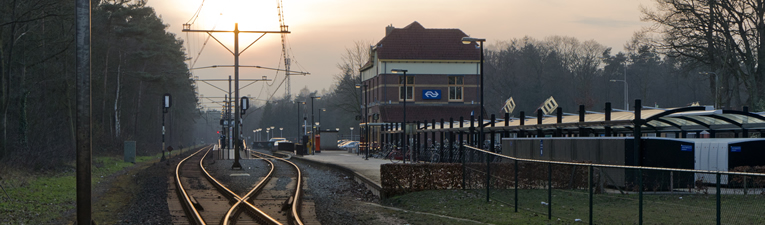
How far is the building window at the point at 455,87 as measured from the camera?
72750 millimetres

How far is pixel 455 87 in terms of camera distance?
72750 millimetres

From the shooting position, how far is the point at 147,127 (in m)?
86.6

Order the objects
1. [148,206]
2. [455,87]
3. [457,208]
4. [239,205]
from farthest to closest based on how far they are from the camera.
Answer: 1. [455,87]
2. [148,206]
3. [239,205]
4. [457,208]

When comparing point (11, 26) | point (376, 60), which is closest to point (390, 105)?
point (376, 60)

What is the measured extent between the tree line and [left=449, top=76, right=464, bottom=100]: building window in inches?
1105

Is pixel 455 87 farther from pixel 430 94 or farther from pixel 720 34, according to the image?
pixel 720 34

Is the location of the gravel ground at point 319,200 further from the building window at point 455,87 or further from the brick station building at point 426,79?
the building window at point 455,87

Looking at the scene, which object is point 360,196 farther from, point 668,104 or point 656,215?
point 668,104

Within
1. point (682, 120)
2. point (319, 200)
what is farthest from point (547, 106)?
point (319, 200)

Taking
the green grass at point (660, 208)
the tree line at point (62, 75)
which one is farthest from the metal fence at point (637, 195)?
the tree line at point (62, 75)

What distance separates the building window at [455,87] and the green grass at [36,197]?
155 feet

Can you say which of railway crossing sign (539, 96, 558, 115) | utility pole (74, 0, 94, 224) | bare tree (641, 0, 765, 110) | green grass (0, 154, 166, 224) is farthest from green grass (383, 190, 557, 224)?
railway crossing sign (539, 96, 558, 115)

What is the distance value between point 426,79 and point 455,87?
308 cm

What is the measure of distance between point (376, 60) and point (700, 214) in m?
66.0
